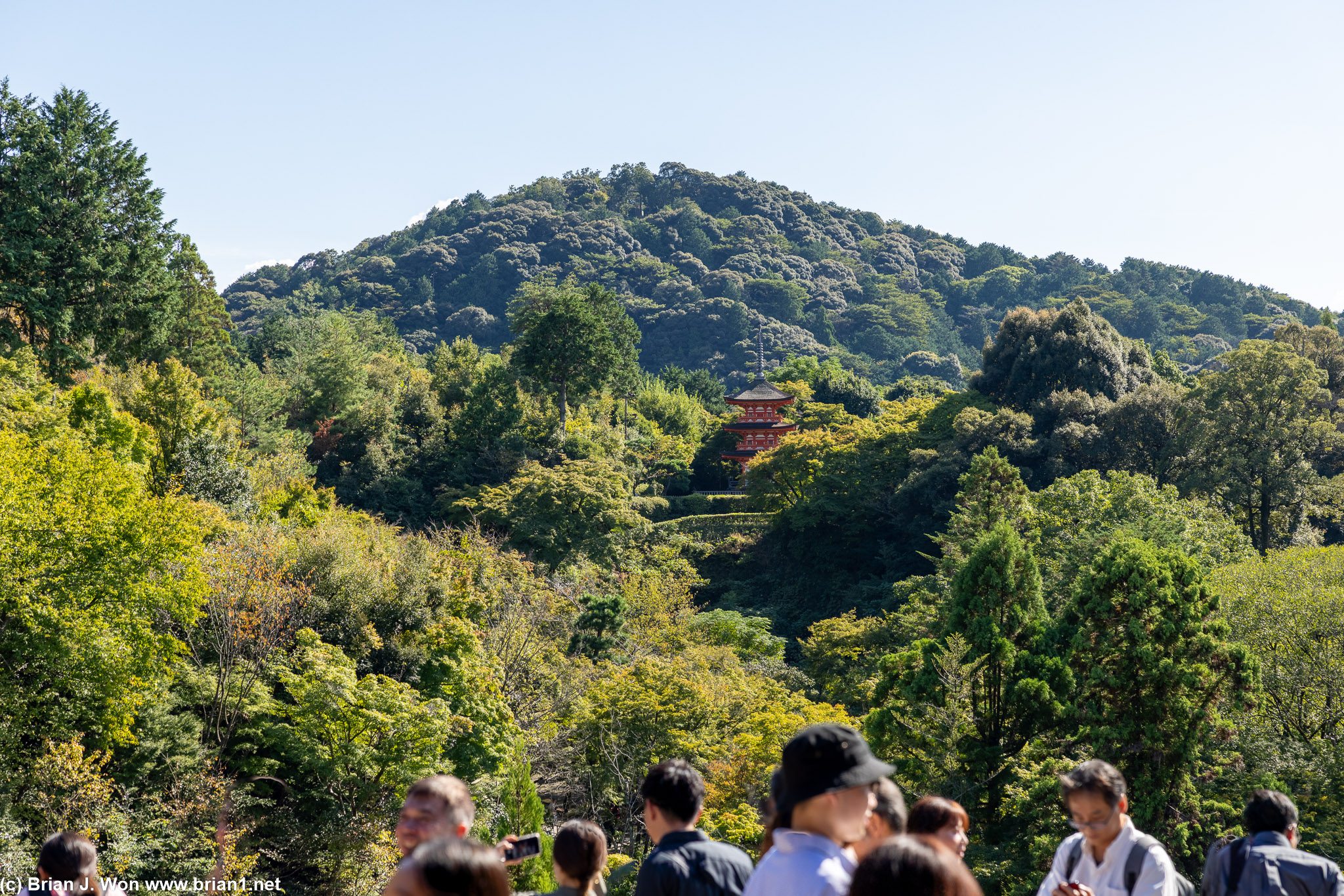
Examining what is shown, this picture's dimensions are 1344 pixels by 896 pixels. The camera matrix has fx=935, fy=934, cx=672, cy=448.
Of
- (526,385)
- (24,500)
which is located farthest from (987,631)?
(526,385)

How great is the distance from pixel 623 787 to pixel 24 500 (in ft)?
31.5

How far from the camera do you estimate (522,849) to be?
3443 mm

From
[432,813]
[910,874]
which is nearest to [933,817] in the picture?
[910,874]

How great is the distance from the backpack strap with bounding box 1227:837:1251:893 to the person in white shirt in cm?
25

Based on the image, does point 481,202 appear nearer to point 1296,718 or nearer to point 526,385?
point 526,385

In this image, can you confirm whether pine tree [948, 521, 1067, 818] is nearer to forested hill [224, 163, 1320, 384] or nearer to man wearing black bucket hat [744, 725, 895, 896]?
man wearing black bucket hat [744, 725, 895, 896]

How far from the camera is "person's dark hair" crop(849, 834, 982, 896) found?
180 cm

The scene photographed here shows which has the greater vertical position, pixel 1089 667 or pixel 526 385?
pixel 526 385

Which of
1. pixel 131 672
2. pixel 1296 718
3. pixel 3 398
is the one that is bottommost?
pixel 131 672

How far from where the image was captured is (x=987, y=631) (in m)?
13.6

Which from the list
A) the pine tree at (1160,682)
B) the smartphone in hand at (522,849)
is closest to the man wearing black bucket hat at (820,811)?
the smartphone in hand at (522,849)

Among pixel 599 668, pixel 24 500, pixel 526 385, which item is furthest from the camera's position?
pixel 526 385

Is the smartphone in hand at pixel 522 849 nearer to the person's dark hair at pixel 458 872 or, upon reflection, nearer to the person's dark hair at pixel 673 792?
the person's dark hair at pixel 673 792

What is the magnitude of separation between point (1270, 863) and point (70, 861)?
4.77m
